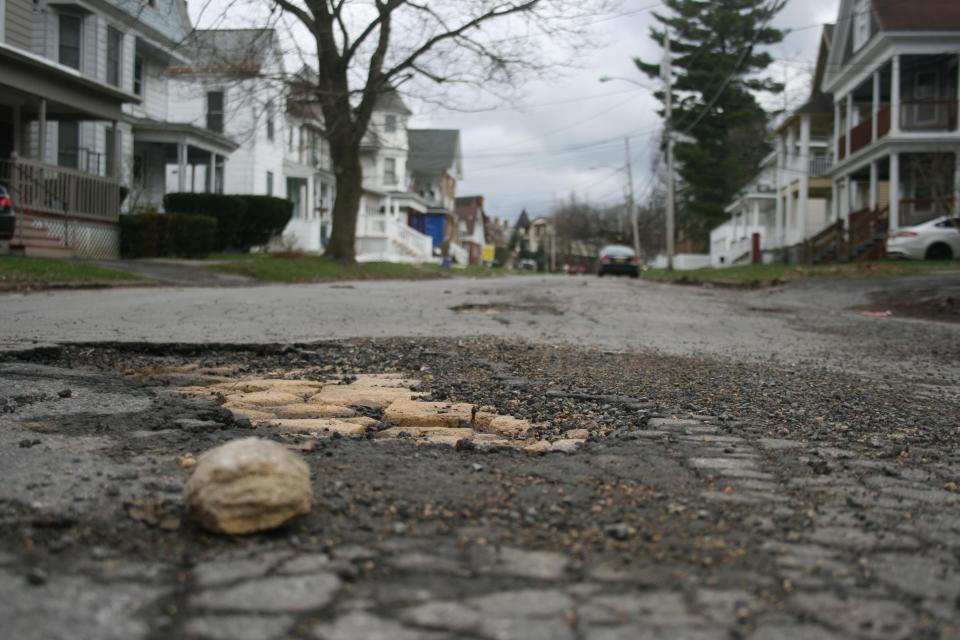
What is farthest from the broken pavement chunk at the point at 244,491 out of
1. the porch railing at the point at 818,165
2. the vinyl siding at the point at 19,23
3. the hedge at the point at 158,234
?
the porch railing at the point at 818,165

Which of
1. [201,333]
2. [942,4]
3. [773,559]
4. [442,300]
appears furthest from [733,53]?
[773,559]

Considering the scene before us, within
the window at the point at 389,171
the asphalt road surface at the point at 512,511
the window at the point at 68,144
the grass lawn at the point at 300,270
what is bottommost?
the asphalt road surface at the point at 512,511

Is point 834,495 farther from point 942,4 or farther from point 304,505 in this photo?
point 942,4

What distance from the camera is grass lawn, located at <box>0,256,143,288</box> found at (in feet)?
43.4

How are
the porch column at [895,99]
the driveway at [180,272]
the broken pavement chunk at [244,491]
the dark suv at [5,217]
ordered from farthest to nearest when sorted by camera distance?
1. the porch column at [895,99]
2. the driveway at [180,272]
3. the dark suv at [5,217]
4. the broken pavement chunk at [244,491]

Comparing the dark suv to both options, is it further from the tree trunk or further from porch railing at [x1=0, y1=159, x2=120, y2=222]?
the tree trunk

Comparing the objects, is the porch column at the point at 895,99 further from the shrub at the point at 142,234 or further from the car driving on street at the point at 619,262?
the shrub at the point at 142,234

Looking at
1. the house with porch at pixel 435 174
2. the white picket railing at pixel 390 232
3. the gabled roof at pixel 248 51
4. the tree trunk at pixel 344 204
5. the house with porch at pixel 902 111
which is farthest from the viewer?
the house with porch at pixel 435 174

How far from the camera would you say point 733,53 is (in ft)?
170

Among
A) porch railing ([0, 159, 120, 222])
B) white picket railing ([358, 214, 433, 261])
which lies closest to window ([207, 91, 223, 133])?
white picket railing ([358, 214, 433, 261])

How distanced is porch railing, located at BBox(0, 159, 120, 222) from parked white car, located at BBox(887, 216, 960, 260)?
21509mm

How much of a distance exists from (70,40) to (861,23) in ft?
86.4

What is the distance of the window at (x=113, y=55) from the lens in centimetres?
2612

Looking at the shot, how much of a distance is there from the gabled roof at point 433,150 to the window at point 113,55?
147 feet
